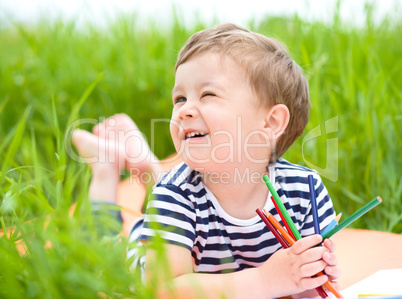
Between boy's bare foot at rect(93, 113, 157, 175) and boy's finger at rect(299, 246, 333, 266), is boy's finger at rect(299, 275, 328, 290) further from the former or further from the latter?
boy's bare foot at rect(93, 113, 157, 175)

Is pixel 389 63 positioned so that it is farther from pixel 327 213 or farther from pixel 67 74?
pixel 67 74

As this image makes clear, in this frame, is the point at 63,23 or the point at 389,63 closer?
the point at 389,63

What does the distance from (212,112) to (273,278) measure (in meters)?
0.30

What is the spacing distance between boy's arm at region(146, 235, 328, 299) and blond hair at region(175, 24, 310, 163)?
0.28 meters

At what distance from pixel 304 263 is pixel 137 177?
3.01 feet

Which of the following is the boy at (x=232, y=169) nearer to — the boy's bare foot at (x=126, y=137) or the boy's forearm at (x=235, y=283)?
the boy's forearm at (x=235, y=283)

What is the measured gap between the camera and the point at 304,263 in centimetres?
79

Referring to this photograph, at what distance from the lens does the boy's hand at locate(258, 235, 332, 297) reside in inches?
30.8

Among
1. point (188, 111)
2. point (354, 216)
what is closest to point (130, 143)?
point (188, 111)

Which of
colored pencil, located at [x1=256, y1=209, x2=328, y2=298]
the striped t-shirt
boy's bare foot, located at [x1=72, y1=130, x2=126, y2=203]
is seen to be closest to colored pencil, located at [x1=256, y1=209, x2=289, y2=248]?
colored pencil, located at [x1=256, y1=209, x2=328, y2=298]

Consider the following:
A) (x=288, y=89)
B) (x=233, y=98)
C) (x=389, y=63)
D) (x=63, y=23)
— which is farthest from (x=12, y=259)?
(x=63, y=23)

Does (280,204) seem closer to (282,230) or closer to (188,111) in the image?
(282,230)

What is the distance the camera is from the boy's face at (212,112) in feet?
2.95

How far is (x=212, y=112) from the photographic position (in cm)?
89
